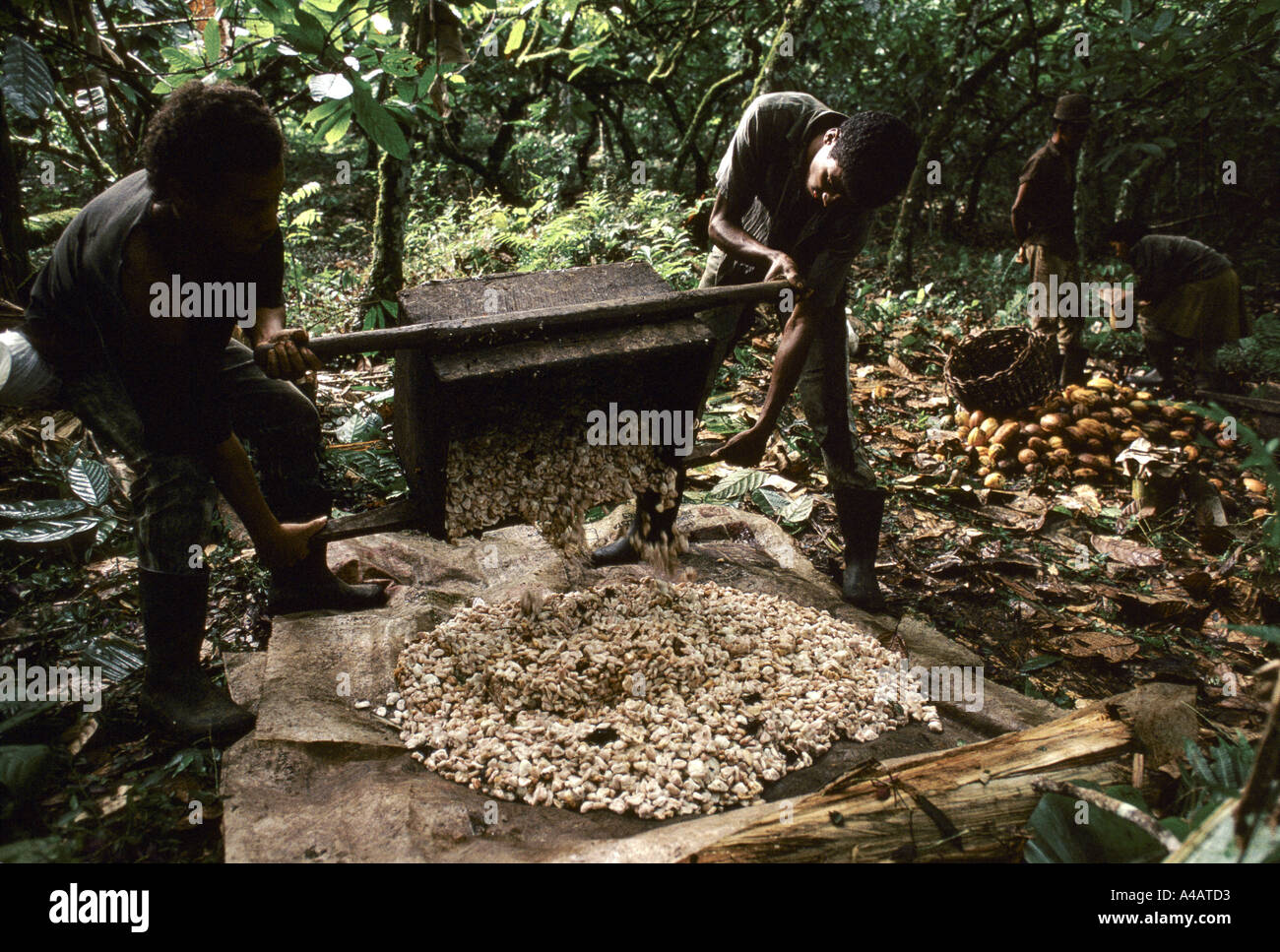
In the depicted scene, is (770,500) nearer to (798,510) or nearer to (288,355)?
(798,510)

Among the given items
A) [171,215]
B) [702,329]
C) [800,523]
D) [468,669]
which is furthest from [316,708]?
[800,523]

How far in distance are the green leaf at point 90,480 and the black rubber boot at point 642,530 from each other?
1908 millimetres

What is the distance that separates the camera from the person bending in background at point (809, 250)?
2.50m

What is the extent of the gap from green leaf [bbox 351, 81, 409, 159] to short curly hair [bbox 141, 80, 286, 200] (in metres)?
0.52

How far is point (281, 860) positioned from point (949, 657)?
2.35m

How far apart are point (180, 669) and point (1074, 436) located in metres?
5.05

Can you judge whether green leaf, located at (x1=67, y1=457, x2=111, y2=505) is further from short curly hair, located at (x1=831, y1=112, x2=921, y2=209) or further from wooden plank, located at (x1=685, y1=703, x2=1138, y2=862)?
short curly hair, located at (x1=831, y1=112, x2=921, y2=209)

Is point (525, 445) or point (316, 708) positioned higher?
point (525, 445)

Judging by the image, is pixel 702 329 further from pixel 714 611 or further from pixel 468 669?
pixel 468 669

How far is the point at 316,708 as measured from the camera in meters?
2.24

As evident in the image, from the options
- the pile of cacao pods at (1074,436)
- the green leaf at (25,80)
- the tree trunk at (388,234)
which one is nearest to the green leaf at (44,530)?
the green leaf at (25,80)

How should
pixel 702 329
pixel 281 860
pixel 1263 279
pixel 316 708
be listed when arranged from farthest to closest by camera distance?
pixel 1263 279
pixel 702 329
pixel 316 708
pixel 281 860

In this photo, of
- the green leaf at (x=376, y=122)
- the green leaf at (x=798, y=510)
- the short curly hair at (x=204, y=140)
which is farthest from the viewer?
the green leaf at (x=798, y=510)

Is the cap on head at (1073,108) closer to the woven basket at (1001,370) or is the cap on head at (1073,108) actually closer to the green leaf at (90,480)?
the woven basket at (1001,370)
